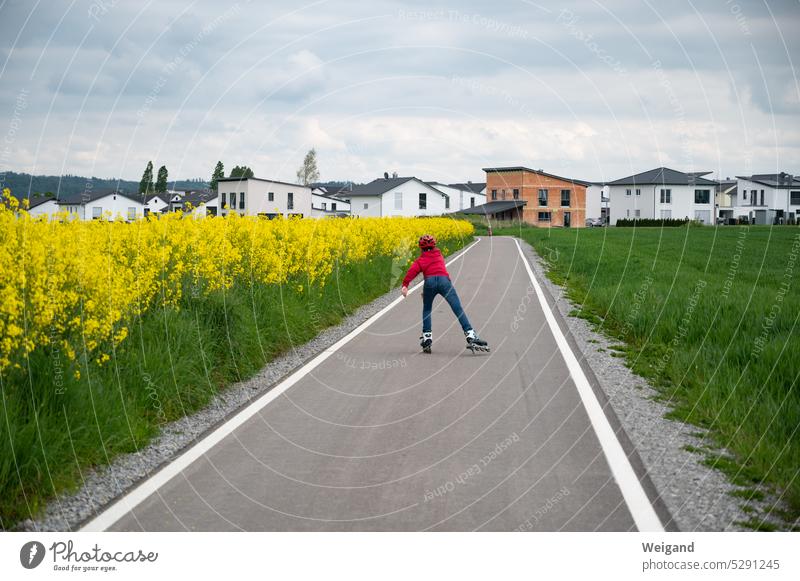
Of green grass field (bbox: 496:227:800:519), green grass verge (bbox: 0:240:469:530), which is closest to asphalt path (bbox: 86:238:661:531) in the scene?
green grass verge (bbox: 0:240:469:530)

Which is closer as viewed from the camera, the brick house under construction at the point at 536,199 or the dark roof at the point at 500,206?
the dark roof at the point at 500,206

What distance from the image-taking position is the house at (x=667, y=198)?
10331cm

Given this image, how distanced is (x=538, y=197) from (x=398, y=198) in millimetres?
20190

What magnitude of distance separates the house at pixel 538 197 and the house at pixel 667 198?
8380 millimetres

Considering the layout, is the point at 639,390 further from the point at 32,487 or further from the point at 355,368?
the point at 32,487

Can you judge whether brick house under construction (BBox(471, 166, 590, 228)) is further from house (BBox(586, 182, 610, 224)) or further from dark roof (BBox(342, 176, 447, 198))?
house (BBox(586, 182, 610, 224))

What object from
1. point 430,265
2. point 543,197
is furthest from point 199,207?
point 543,197

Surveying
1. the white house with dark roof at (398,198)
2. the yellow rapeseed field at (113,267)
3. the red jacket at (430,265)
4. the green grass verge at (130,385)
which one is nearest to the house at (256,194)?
the white house with dark roof at (398,198)

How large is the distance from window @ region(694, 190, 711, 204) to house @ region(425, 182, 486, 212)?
1257 inches

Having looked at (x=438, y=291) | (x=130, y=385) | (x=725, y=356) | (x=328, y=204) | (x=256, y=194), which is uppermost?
(x=328, y=204)

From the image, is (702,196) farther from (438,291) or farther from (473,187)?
(438,291)

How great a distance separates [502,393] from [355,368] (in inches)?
92.4

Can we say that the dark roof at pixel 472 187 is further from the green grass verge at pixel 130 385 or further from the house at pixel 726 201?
the green grass verge at pixel 130 385

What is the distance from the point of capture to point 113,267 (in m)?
8.20
